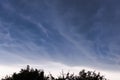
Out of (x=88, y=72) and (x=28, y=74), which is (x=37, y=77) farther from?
(x=88, y=72)

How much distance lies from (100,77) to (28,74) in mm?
22371

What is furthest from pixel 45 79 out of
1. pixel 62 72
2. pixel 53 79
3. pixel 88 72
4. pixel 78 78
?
pixel 88 72

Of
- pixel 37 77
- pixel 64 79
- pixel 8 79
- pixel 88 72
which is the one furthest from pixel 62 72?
pixel 8 79

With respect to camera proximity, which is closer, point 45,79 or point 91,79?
point 45,79

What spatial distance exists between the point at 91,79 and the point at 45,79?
14754 millimetres

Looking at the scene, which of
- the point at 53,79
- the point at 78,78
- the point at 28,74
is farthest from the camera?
the point at 78,78

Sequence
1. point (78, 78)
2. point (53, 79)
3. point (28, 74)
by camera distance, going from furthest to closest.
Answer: point (78, 78) < point (53, 79) < point (28, 74)

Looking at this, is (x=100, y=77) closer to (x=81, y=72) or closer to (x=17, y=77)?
A: (x=81, y=72)

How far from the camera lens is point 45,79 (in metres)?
50.0

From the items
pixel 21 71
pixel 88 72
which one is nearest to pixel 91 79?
pixel 88 72

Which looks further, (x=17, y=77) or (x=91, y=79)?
(x=91, y=79)

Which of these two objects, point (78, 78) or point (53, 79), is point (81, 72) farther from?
point (53, 79)

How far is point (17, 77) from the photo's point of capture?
47812mm

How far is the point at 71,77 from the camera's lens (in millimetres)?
51656
